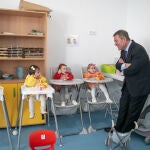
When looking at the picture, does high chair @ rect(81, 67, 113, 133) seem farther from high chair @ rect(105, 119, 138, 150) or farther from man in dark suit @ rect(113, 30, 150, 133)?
man in dark suit @ rect(113, 30, 150, 133)

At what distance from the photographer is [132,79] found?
2.49 metres

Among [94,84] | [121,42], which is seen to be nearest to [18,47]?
[94,84]

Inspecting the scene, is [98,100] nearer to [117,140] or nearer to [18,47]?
[117,140]

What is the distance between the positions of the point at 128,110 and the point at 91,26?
213 centimetres

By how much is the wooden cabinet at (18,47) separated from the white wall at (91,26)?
10.2 inches

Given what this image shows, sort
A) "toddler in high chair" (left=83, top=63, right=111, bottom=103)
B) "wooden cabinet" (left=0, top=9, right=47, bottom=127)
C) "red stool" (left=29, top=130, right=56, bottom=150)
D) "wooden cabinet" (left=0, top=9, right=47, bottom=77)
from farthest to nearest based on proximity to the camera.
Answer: "toddler in high chair" (left=83, top=63, right=111, bottom=103) → "wooden cabinet" (left=0, top=9, right=47, bottom=77) → "wooden cabinet" (left=0, top=9, right=47, bottom=127) → "red stool" (left=29, top=130, right=56, bottom=150)

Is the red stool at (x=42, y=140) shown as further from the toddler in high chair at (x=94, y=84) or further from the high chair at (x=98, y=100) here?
the toddler in high chair at (x=94, y=84)

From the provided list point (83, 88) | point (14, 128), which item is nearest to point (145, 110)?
point (83, 88)

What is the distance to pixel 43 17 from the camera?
351 cm

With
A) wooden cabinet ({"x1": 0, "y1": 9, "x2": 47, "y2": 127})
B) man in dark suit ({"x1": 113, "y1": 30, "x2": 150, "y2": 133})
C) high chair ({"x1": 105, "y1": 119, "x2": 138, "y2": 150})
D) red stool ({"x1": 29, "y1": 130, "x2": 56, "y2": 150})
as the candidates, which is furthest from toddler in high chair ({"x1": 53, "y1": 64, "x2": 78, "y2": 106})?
red stool ({"x1": 29, "y1": 130, "x2": 56, "y2": 150})

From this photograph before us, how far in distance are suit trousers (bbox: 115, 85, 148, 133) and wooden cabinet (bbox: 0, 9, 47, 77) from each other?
148 cm

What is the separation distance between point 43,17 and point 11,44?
28.5 inches

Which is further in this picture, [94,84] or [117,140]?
[94,84]

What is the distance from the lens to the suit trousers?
8.35ft
